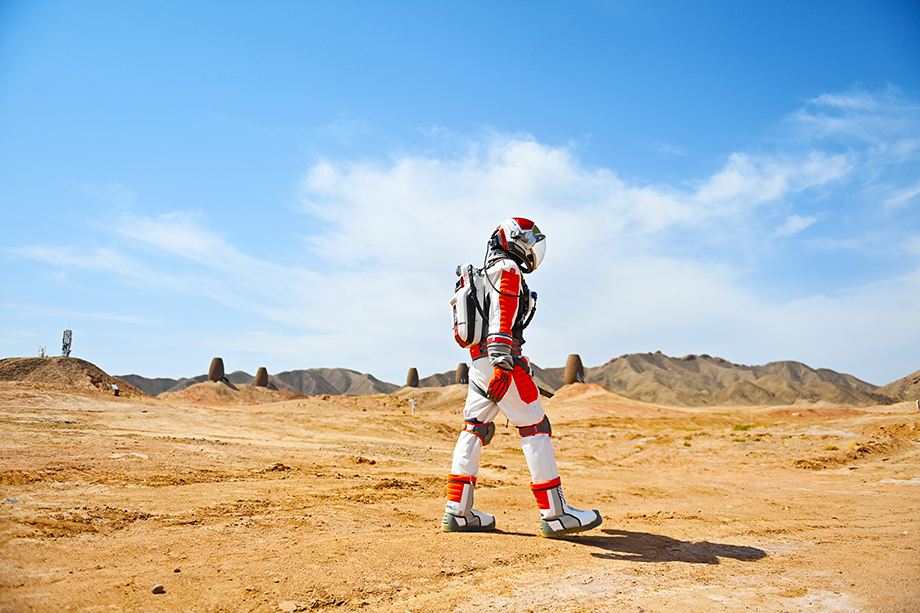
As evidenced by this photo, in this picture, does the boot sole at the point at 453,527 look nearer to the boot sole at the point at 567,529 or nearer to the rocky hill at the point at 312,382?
the boot sole at the point at 567,529

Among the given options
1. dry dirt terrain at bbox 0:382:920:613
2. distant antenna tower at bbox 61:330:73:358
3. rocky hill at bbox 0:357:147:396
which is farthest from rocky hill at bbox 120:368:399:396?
dry dirt terrain at bbox 0:382:920:613

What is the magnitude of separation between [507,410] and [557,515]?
1.07m

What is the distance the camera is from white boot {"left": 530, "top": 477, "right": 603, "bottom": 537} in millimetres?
5074

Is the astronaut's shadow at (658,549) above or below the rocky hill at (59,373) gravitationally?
below

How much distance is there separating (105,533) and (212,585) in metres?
1.67

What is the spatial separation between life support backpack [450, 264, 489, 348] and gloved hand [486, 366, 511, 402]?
53 centimetres

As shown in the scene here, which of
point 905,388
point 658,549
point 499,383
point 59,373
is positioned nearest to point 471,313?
point 499,383

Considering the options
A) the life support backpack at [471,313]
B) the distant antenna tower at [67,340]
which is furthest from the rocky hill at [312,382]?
the life support backpack at [471,313]

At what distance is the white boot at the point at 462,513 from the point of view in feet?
17.6

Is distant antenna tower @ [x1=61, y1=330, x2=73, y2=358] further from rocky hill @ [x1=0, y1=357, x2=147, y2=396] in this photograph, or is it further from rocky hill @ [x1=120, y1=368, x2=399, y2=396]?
rocky hill @ [x1=120, y1=368, x2=399, y2=396]

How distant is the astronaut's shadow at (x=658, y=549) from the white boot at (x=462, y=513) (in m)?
0.89

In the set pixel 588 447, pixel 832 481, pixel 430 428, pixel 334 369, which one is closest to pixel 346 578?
Answer: pixel 832 481

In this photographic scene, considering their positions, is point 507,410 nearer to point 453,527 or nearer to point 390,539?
point 453,527

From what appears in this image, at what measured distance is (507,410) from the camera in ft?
17.7
